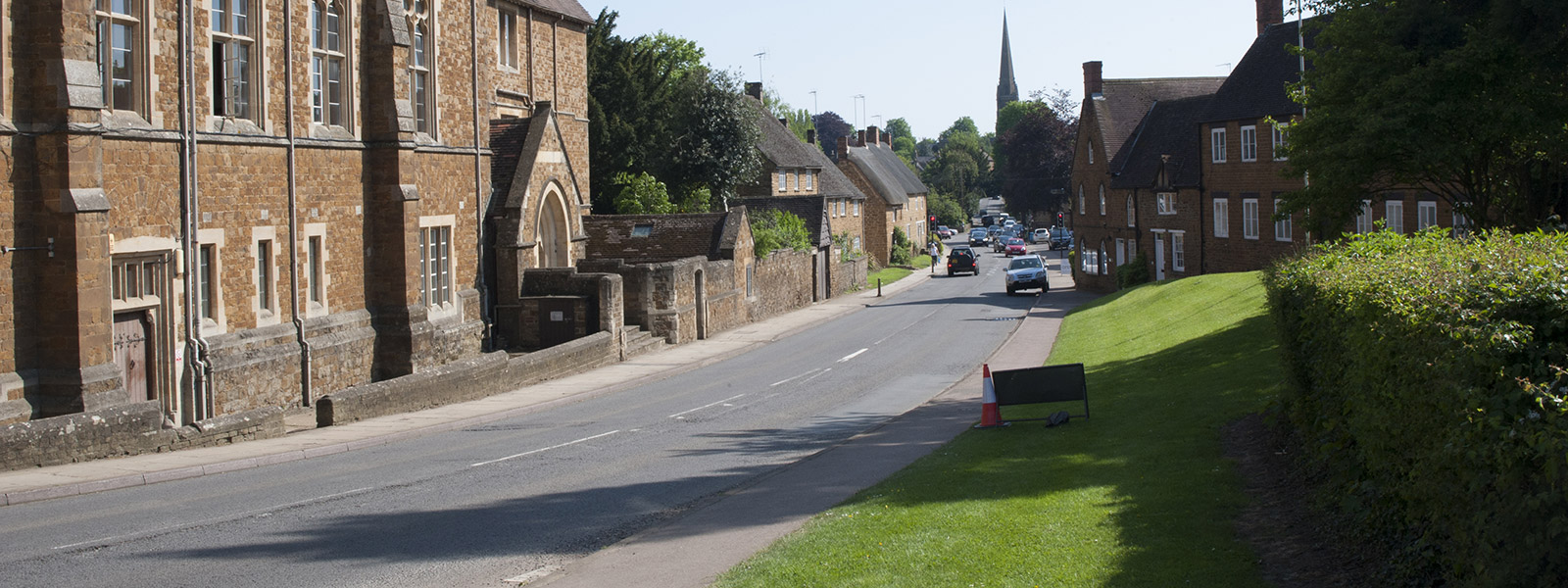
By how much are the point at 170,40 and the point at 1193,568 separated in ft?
61.7

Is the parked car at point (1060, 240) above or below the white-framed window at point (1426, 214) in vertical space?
above

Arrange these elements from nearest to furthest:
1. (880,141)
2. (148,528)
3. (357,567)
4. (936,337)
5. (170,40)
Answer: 1. (357,567)
2. (148,528)
3. (170,40)
4. (936,337)
5. (880,141)

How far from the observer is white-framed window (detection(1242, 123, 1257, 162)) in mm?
41781

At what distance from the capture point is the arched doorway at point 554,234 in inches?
1384

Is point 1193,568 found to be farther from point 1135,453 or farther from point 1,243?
point 1,243

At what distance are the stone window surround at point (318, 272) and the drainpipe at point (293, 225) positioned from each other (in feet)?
1.08

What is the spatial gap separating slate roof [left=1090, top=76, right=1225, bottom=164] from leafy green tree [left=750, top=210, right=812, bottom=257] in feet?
48.3

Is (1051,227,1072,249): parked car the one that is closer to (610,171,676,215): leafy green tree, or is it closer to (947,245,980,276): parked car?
(947,245,980,276): parked car

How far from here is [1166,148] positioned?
50781 mm

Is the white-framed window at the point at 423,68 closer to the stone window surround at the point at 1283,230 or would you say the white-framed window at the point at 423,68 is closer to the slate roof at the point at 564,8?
the slate roof at the point at 564,8

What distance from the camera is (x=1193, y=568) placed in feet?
27.3

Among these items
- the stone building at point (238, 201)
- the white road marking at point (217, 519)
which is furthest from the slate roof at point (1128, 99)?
the white road marking at point (217, 519)

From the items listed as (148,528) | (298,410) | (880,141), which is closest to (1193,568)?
(148,528)

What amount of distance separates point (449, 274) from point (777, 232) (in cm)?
2325
